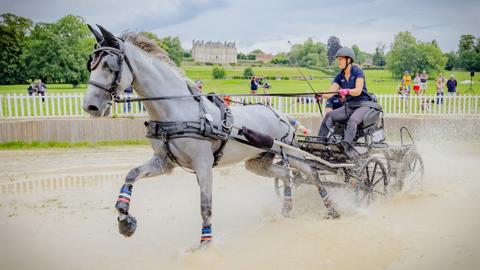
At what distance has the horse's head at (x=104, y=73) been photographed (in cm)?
420

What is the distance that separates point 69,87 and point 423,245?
2119cm

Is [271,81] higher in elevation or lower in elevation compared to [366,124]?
higher

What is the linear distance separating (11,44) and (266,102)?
874 cm

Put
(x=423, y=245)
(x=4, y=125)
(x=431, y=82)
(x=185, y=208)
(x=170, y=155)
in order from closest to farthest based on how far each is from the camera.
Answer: (x=170, y=155)
(x=423, y=245)
(x=185, y=208)
(x=4, y=125)
(x=431, y=82)

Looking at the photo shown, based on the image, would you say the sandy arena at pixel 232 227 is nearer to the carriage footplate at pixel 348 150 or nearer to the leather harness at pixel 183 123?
the carriage footplate at pixel 348 150

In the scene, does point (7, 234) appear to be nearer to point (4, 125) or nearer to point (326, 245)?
point (326, 245)

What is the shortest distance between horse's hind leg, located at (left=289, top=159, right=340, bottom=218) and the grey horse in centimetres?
120

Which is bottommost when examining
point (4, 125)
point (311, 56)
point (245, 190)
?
point (245, 190)

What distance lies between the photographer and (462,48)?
28.3ft

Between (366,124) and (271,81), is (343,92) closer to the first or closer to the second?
(366,124)

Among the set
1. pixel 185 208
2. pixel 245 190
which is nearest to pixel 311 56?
pixel 245 190

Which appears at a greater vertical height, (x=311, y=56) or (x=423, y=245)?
(x=311, y=56)

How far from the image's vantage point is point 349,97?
6523 mm

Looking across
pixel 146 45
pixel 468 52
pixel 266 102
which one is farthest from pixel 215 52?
pixel 146 45
